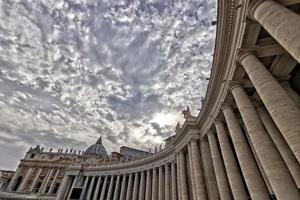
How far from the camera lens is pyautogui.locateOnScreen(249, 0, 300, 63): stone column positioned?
631cm

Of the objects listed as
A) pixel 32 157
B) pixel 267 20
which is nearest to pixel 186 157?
pixel 267 20

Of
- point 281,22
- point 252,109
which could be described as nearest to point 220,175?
point 252,109

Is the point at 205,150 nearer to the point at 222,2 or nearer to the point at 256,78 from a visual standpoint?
the point at 256,78

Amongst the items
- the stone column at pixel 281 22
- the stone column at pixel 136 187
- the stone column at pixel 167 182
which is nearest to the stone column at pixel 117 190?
the stone column at pixel 136 187

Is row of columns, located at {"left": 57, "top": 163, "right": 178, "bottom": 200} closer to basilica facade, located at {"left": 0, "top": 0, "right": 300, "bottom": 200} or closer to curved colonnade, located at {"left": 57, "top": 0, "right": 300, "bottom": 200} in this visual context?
basilica facade, located at {"left": 0, "top": 0, "right": 300, "bottom": 200}

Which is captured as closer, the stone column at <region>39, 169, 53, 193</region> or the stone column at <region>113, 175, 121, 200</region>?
the stone column at <region>113, 175, 121, 200</region>

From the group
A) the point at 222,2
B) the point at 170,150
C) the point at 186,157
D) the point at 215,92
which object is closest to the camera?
the point at 222,2

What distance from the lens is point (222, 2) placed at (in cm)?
1130

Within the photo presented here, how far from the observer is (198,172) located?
21.4 meters

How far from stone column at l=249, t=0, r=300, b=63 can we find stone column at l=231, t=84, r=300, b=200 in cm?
532

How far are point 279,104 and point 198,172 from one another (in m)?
15.8

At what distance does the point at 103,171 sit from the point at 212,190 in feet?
147

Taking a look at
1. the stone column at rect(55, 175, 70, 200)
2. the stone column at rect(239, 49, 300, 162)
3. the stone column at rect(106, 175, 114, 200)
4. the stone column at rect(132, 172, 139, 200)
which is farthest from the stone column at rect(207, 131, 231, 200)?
the stone column at rect(55, 175, 70, 200)

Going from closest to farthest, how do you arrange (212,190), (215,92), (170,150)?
(215,92)
(212,190)
(170,150)
